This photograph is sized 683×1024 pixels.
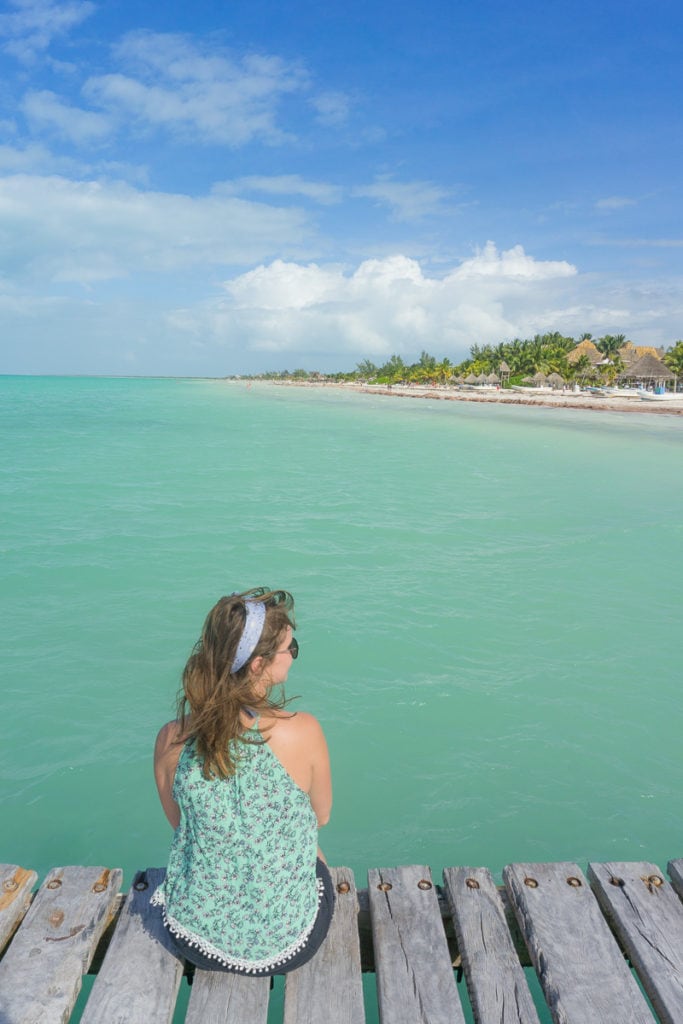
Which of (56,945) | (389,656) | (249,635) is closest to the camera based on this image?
(249,635)

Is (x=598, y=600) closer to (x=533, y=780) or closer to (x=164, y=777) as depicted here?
(x=533, y=780)

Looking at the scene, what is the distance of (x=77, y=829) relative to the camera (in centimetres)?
416

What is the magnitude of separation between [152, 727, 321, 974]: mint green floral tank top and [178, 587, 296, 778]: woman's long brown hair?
4 centimetres

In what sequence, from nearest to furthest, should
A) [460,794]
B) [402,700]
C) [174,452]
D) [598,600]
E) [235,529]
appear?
[460,794]
[402,700]
[598,600]
[235,529]
[174,452]

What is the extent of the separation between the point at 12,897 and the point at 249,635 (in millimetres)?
1494

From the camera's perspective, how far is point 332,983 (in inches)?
85.3

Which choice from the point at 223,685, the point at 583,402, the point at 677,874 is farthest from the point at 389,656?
the point at 583,402

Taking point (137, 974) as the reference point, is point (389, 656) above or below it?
below

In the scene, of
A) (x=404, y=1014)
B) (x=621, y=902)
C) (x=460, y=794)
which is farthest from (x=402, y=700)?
(x=404, y=1014)

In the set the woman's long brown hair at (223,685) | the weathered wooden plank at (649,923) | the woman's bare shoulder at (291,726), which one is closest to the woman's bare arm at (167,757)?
the woman's long brown hair at (223,685)

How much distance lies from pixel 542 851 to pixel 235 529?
835cm

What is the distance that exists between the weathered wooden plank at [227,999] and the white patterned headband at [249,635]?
1060mm

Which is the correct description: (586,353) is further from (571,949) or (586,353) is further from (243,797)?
(243,797)

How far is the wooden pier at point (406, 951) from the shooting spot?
2.09 m
